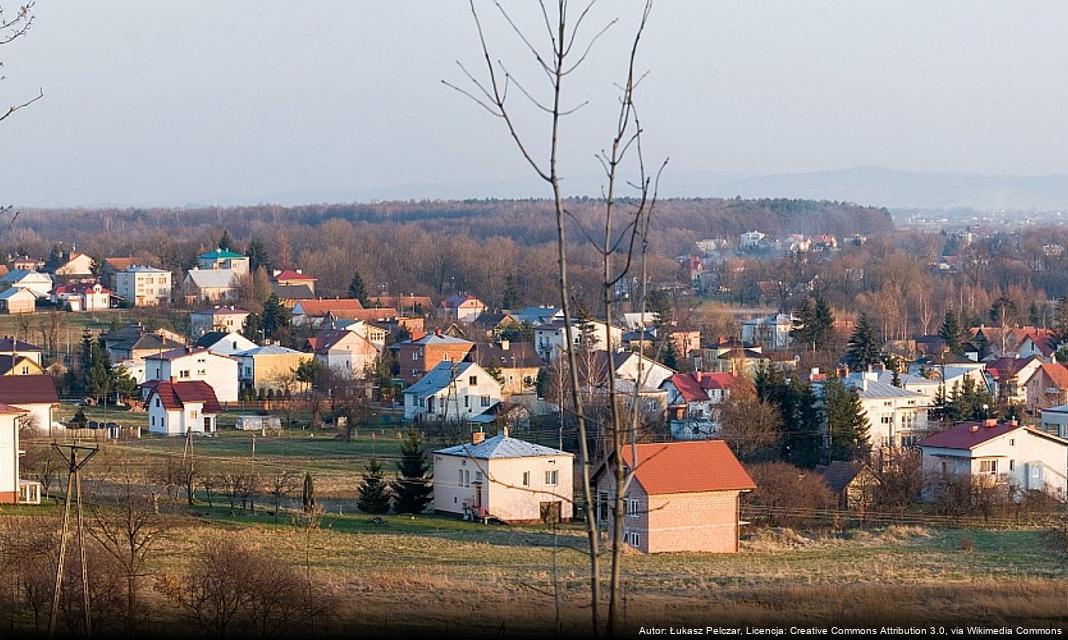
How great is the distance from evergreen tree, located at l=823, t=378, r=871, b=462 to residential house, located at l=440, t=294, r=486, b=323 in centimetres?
2849

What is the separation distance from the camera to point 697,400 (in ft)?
98.1

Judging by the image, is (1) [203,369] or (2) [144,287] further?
(2) [144,287]

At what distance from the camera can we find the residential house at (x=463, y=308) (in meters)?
53.5

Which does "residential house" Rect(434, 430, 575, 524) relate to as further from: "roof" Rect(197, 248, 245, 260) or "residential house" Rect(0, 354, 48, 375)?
"roof" Rect(197, 248, 245, 260)

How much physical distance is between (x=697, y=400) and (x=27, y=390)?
42.1ft

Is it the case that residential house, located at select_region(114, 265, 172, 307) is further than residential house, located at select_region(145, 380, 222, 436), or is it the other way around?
residential house, located at select_region(114, 265, 172, 307)

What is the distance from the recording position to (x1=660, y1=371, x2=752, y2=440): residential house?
27609 mm

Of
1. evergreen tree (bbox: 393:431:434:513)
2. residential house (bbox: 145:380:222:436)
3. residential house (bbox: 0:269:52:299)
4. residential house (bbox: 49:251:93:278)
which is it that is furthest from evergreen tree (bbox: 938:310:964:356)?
residential house (bbox: 49:251:93:278)

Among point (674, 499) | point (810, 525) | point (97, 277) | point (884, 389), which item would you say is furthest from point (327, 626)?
point (97, 277)

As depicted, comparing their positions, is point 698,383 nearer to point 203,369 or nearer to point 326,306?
point 203,369

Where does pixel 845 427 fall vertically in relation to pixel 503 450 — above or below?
below

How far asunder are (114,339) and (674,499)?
83.2 ft

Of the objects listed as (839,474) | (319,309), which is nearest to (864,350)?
(839,474)

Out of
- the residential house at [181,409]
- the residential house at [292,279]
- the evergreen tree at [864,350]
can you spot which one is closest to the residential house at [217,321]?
the residential house at [292,279]
